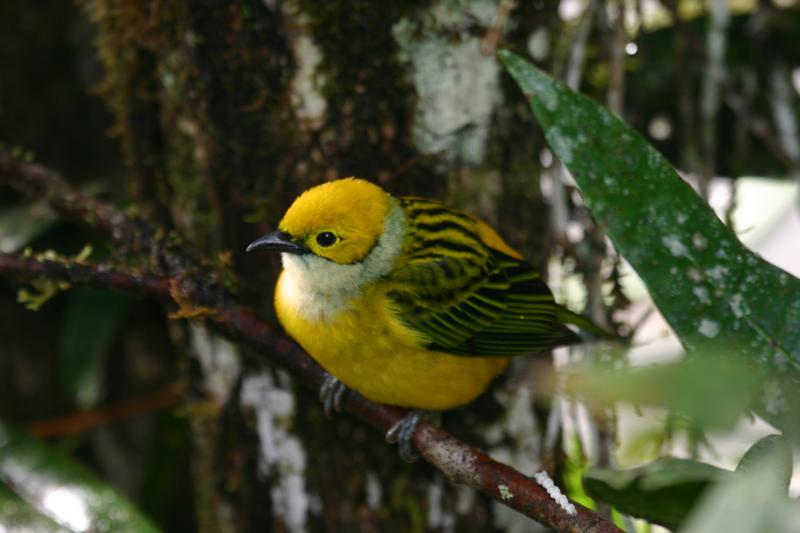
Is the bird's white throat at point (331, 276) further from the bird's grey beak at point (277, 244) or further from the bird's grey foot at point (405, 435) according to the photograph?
the bird's grey foot at point (405, 435)

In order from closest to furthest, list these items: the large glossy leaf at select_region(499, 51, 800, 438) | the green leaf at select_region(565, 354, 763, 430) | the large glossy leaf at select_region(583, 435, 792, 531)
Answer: the green leaf at select_region(565, 354, 763, 430) → the large glossy leaf at select_region(583, 435, 792, 531) → the large glossy leaf at select_region(499, 51, 800, 438)

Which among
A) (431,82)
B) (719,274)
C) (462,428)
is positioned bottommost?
(462,428)

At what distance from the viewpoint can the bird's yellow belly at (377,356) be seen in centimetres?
204

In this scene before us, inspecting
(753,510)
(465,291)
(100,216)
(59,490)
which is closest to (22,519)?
(59,490)

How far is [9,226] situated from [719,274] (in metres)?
2.10

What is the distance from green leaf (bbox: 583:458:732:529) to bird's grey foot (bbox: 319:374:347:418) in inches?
25.3

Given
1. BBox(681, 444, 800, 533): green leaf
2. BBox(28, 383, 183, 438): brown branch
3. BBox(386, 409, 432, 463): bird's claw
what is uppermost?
BBox(681, 444, 800, 533): green leaf

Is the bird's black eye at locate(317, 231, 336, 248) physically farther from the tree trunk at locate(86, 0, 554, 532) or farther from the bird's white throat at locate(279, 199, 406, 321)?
the tree trunk at locate(86, 0, 554, 532)

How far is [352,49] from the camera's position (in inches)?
83.0

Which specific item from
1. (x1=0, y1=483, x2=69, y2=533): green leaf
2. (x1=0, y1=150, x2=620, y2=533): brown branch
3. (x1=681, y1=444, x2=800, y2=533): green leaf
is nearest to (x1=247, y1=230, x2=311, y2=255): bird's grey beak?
(x1=0, y1=150, x2=620, y2=533): brown branch

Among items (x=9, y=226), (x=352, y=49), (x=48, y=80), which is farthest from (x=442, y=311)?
(x=48, y=80)

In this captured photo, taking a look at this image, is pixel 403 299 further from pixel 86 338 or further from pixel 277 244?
pixel 86 338

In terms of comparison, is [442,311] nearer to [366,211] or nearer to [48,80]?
[366,211]

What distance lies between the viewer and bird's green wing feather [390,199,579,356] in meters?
2.13
